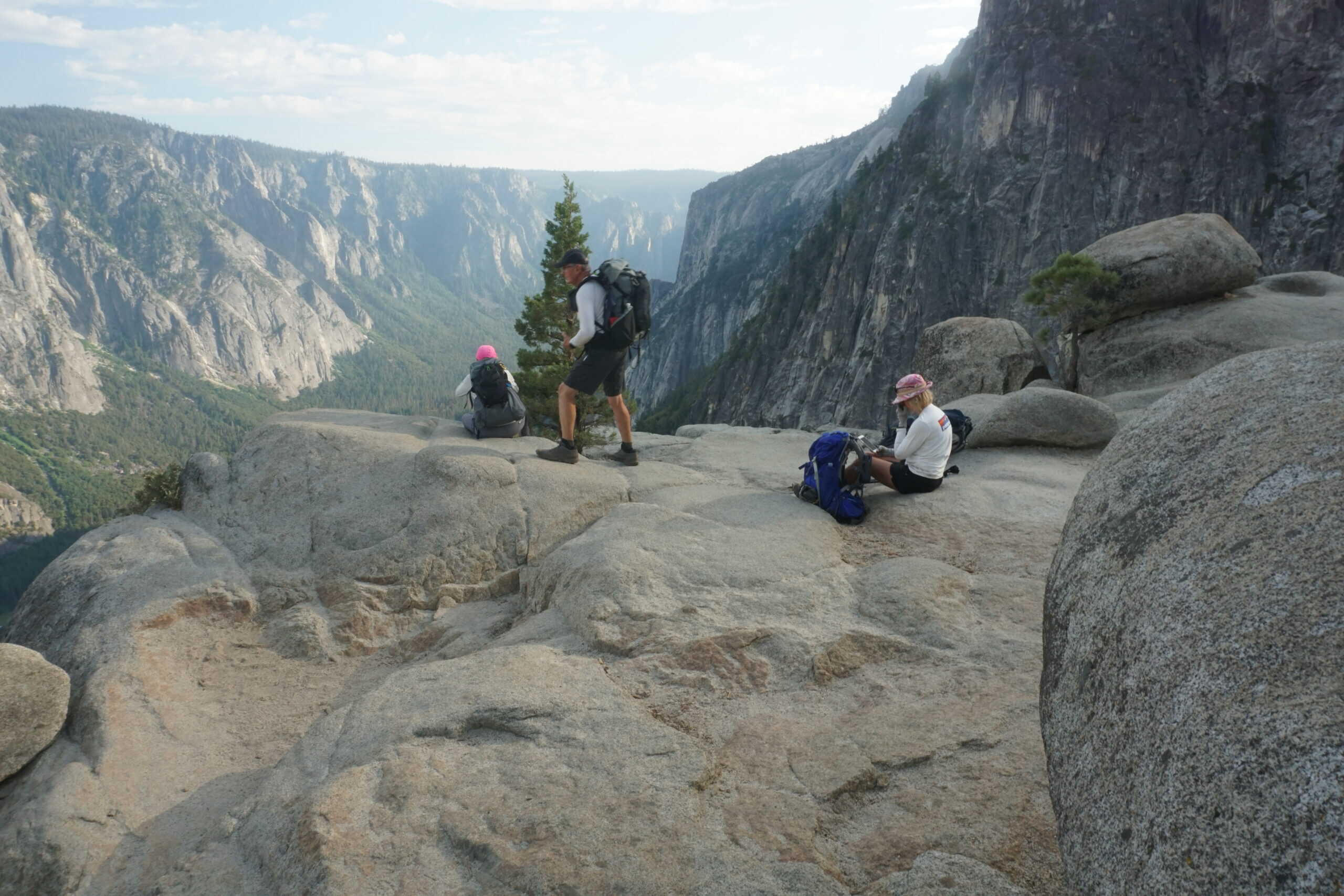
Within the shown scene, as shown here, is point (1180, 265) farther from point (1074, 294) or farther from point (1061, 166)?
point (1061, 166)

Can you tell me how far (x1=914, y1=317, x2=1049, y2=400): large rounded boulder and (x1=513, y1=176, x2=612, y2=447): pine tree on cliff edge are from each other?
496 inches

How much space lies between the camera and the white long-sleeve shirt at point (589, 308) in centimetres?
1253

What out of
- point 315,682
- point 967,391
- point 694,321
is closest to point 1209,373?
point 315,682

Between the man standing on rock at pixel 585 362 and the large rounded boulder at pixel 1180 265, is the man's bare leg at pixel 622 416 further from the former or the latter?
the large rounded boulder at pixel 1180 265

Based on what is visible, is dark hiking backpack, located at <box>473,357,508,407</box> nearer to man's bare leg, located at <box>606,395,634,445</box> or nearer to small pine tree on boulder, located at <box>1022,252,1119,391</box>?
man's bare leg, located at <box>606,395,634,445</box>

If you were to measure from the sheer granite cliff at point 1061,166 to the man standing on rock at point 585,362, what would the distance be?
82.6m

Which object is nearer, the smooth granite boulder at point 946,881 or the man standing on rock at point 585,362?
the smooth granite boulder at point 946,881

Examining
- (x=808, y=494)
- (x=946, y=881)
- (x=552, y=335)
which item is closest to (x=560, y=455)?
(x=808, y=494)

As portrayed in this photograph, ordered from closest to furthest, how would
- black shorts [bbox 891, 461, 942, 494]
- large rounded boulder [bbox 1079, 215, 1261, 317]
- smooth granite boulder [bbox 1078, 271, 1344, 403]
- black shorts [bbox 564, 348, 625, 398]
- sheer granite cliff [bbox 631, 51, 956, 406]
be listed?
black shorts [bbox 891, 461, 942, 494] < black shorts [bbox 564, 348, 625, 398] < smooth granite boulder [bbox 1078, 271, 1344, 403] < large rounded boulder [bbox 1079, 215, 1261, 317] < sheer granite cliff [bbox 631, 51, 956, 406]

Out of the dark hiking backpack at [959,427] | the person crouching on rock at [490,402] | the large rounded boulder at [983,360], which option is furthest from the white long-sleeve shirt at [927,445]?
the large rounded boulder at [983,360]

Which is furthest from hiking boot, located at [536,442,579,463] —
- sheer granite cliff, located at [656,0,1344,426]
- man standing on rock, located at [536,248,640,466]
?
sheer granite cliff, located at [656,0,1344,426]

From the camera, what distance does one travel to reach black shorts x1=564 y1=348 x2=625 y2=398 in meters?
13.0

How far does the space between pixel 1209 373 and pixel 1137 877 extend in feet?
11.3

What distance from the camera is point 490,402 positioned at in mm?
14953
